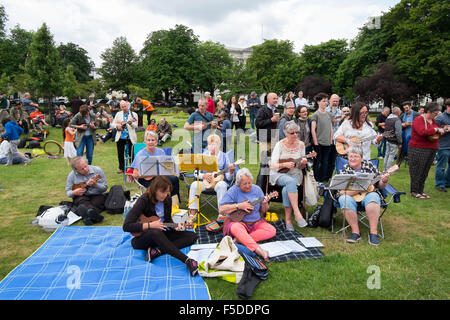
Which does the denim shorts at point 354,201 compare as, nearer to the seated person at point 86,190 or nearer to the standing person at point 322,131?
the standing person at point 322,131

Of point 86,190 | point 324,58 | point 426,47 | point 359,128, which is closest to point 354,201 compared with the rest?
point 359,128

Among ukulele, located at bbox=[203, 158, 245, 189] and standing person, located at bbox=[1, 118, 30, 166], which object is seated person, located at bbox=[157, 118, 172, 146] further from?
ukulele, located at bbox=[203, 158, 245, 189]

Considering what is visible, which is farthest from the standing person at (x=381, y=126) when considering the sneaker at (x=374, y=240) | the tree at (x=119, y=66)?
the tree at (x=119, y=66)

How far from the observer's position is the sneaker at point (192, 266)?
3.56m

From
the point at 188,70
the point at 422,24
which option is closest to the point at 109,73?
the point at 188,70

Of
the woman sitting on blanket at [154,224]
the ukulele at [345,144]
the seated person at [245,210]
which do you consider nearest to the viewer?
the woman sitting on blanket at [154,224]

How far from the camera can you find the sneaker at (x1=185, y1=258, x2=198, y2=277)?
3.56m

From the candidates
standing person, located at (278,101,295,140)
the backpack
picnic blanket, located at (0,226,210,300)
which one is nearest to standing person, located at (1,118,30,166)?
the backpack

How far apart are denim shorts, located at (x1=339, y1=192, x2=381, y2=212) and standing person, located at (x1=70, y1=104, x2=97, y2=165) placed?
6.53 meters

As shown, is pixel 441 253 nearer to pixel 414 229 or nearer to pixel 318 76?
pixel 414 229

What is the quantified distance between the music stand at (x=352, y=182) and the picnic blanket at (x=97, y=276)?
2355mm

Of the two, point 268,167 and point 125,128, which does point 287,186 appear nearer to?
point 268,167

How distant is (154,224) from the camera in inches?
155

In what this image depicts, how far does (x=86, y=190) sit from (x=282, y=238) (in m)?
3.69
